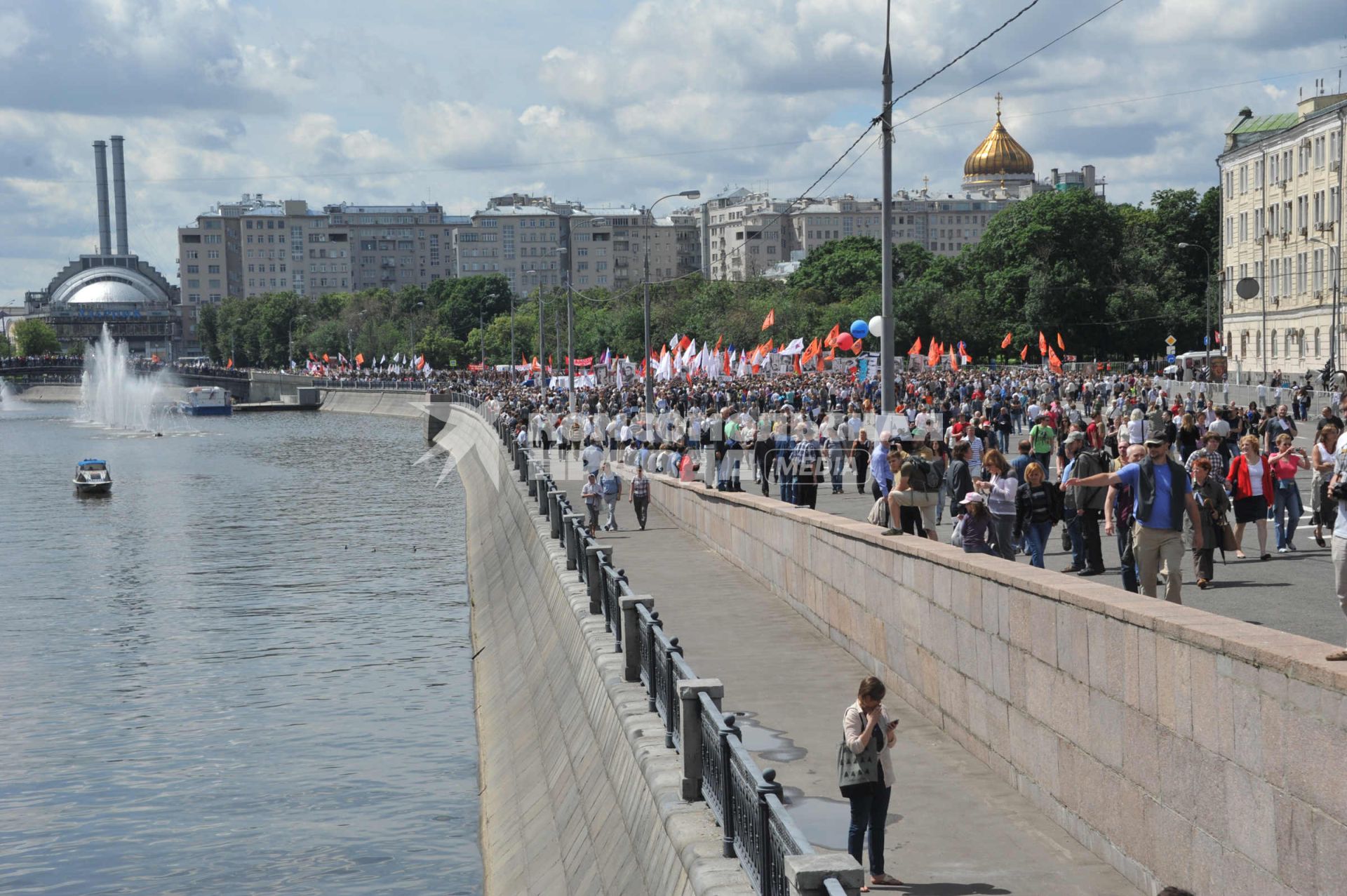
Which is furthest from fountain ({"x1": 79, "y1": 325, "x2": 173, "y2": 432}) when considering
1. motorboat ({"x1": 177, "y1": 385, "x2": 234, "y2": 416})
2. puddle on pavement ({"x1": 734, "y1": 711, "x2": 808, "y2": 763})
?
puddle on pavement ({"x1": 734, "y1": 711, "x2": 808, "y2": 763})

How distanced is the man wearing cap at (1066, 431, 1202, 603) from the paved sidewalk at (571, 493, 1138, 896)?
→ 2253 mm

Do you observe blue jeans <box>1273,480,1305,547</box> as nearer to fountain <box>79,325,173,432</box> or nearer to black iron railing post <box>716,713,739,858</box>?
black iron railing post <box>716,713,739,858</box>

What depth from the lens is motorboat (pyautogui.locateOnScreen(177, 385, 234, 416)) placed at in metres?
142

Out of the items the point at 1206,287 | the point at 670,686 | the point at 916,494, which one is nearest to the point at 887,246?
the point at 916,494

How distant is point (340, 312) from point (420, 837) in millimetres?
177900

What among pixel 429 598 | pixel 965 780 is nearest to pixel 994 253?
pixel 429 598

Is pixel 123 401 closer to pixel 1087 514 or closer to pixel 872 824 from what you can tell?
pixel 1087 514

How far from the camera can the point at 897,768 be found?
10.5m

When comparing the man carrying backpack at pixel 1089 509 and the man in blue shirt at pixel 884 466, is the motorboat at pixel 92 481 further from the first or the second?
the man carrying backpack at pixel 1089 509

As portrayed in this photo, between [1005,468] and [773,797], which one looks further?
[1005,468]

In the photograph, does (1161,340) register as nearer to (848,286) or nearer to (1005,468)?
(848,286)

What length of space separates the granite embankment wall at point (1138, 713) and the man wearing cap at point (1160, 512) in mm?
1636

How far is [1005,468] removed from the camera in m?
15.3

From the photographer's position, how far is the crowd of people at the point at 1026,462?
44.6ft
